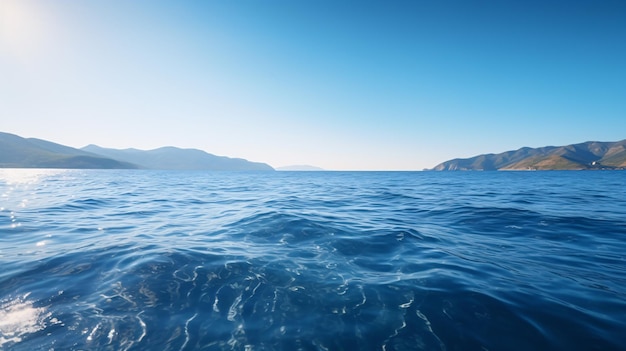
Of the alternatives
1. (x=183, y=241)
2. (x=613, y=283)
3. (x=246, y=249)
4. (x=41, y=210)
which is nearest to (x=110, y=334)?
(x=246, y=249)

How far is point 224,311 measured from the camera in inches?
204

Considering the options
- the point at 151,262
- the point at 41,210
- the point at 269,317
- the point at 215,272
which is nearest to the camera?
the point at 269,317

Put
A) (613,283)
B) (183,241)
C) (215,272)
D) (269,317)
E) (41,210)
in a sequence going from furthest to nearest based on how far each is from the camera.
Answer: (41,210), (183,241), (215,272), (613,283), (269,317)

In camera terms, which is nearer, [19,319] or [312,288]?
[19,319]

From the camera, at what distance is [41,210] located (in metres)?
16.4

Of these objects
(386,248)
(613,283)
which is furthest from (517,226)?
(386,248)

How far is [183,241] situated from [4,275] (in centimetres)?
435

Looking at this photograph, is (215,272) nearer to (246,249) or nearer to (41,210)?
(246,249)

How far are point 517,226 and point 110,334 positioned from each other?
51.0 ft

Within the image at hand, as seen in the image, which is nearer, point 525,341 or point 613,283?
point 525,341

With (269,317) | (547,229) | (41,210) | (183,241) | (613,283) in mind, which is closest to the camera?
(269,317)

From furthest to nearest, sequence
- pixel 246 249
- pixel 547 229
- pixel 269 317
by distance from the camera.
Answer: pixel 547 229, pixel 246 249, pixel 269 317

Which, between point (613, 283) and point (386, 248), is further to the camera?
point (386, 248)

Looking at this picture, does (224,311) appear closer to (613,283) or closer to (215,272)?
(215,272)
